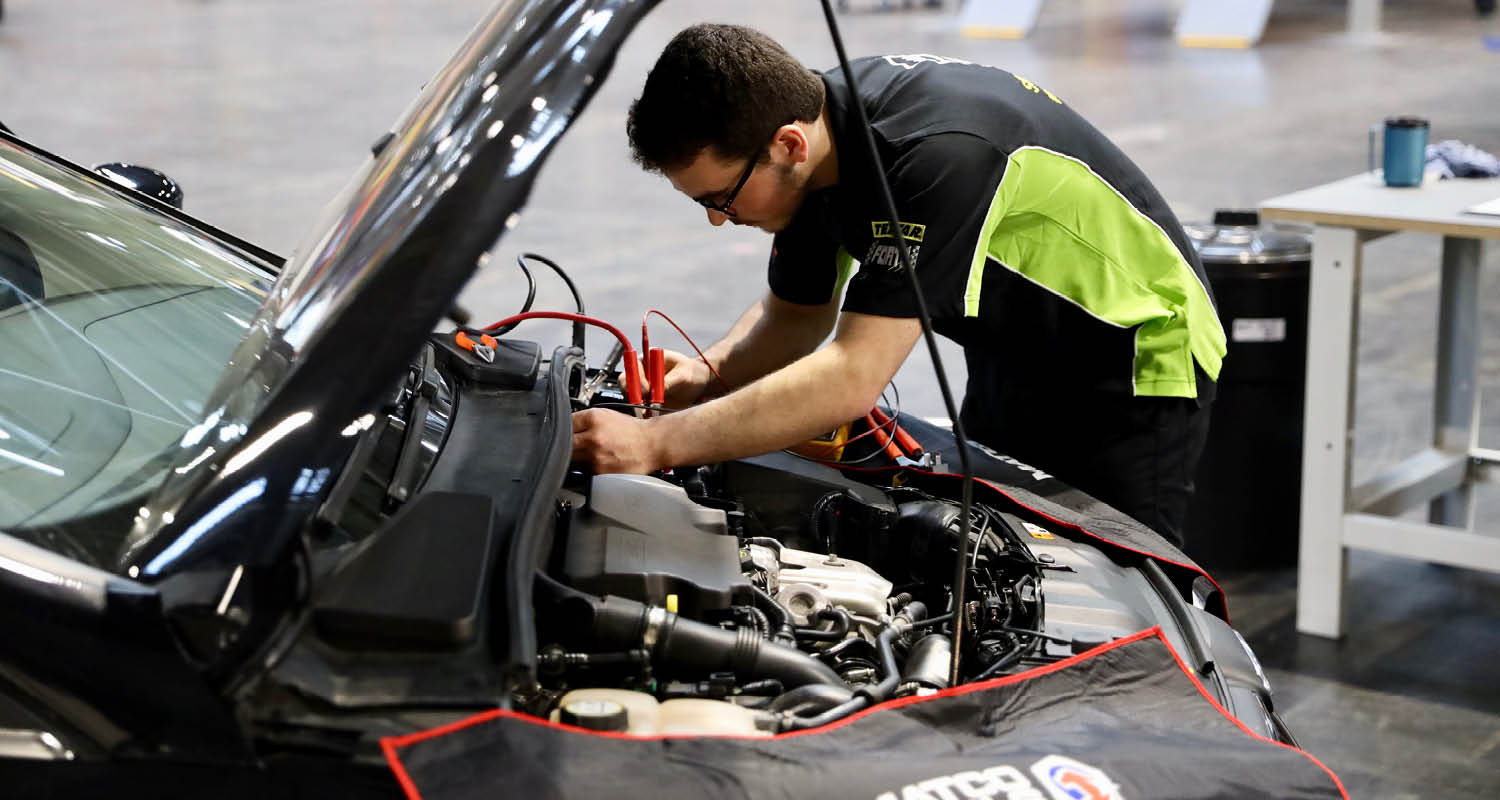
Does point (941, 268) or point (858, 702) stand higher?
point (941, 268)

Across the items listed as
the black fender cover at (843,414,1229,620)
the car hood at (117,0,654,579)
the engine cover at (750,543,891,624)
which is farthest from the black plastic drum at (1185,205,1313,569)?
the car hood at (117,0,654,579)

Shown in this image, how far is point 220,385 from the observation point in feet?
5.32

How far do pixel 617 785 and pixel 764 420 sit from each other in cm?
83

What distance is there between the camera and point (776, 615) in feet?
5.68

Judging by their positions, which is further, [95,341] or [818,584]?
[818,584]

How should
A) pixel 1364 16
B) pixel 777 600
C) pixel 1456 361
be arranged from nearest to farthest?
pixel 777 600 → pixel 1456 361 → pixel 1364 16

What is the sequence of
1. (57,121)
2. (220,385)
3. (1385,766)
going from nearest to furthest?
(220,385) < (1385,766) < (57,121)

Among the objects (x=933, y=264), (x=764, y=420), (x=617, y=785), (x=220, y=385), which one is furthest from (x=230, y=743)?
(x=933, y=264)

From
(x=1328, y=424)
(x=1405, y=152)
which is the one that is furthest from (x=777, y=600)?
(x=1405, y=152)

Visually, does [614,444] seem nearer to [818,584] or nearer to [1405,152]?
[818,584]

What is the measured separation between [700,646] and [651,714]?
0.46ft

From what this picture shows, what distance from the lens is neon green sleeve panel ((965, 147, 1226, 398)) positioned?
2.23 m

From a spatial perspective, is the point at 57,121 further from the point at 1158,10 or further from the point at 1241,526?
the point at 1158,10

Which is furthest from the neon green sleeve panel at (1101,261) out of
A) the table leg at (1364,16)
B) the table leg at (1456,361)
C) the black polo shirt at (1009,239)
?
the table leg at (1364,16)
